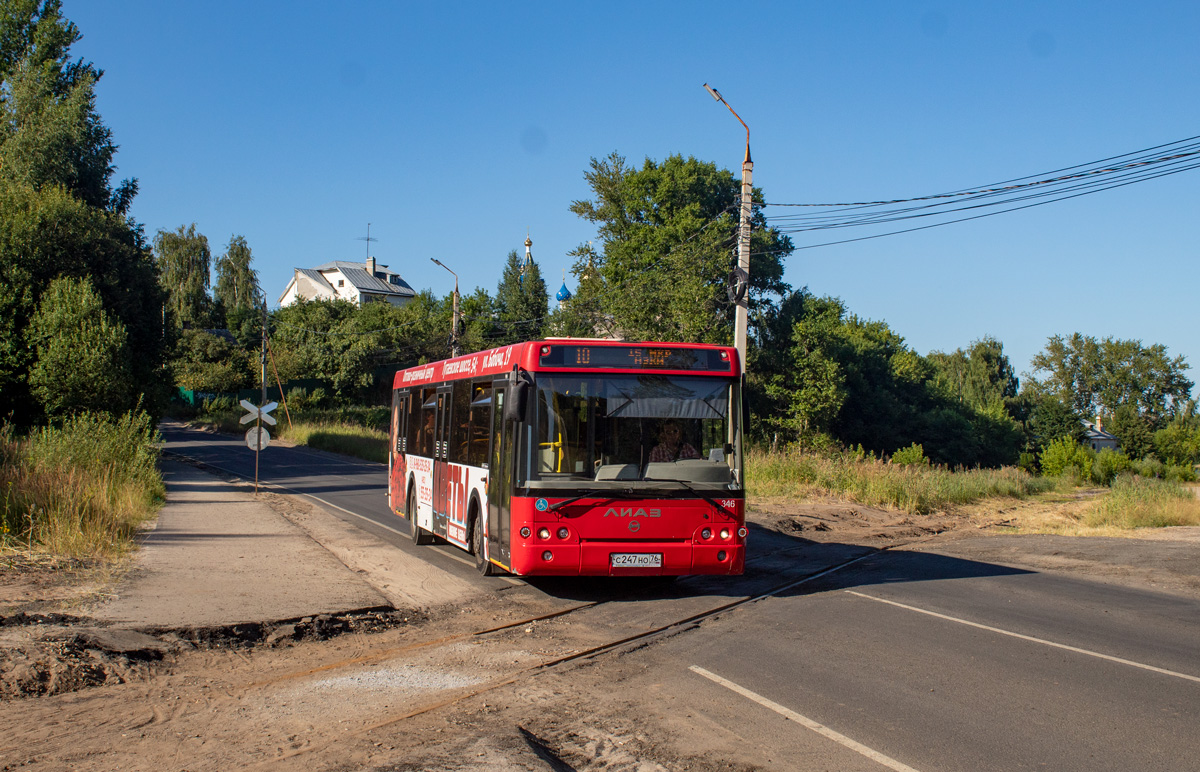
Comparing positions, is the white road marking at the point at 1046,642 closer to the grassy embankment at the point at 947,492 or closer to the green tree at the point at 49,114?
the grassy embankment at the point at 947,492

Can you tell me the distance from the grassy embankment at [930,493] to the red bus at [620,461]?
1284cm

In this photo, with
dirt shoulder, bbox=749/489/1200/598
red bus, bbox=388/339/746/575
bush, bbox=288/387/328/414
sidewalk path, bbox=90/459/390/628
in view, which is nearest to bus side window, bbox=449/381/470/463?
red bus, bbox=388/339/746/575

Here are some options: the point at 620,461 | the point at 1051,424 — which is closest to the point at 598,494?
the point at 620,461

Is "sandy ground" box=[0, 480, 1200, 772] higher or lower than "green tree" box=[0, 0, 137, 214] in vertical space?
lower

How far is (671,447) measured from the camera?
9.26 metres

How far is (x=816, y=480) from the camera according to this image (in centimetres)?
2347

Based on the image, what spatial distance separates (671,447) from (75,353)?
72.5 feet

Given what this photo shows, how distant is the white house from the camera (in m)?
101

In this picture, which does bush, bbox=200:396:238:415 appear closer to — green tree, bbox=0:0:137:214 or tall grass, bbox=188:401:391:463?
tall grass, bbox=188:401:391:463

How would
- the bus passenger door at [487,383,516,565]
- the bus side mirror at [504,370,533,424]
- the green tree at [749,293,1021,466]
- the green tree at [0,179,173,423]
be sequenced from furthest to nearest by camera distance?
the green tree at [749,293,1021,466], the green tree at [0,179,173,423], the bus passenger door at [487,383,516,565], the bus side mirror at [504,370,533,424]

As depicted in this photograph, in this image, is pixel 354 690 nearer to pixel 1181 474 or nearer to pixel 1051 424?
pixel 1181 474

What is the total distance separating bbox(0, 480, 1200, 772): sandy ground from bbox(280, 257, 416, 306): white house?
3647 inches

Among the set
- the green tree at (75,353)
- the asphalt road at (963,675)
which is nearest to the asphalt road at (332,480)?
the asphalt road at (963,675)

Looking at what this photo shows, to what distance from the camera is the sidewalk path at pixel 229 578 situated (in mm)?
8297
